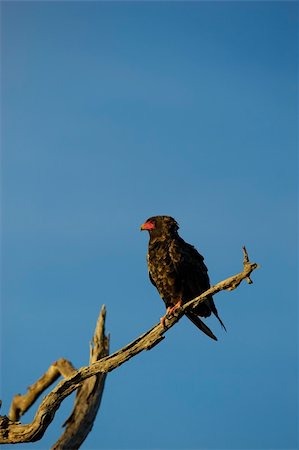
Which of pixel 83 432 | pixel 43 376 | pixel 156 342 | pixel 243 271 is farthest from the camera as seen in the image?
pixel 43 376

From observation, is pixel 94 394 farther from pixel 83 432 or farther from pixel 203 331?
pixel 203 331

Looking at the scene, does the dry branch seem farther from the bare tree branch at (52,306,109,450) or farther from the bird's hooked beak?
the bare tree branch at (52,306,109,450)

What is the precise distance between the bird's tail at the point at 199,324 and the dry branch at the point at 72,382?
0.80 meters

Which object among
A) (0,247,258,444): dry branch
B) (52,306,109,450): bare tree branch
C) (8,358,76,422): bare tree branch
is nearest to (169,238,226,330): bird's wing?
(0,247,258,444): dry branch

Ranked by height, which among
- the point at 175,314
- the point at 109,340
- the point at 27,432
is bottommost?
the point at 27,432

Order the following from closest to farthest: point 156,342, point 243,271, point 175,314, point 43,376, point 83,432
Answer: point 243,271
point 156,342
point 175,314
point 83,432
point 43,376

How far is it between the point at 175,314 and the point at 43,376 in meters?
6.01

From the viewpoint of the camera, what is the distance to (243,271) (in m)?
7.20

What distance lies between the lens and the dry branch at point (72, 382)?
325 inches

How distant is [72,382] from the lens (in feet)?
27.9

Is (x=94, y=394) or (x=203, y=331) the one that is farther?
(x=94, y=394)

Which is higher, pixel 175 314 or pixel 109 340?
pixel 109 340

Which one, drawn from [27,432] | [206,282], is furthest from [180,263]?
[27,432]

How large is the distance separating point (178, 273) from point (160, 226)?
90 centimetres
